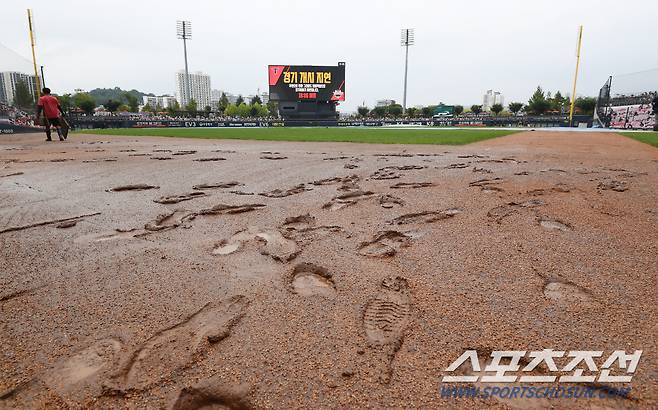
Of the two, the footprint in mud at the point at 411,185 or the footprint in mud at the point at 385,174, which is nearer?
the footprint in mud at the point at 411,185

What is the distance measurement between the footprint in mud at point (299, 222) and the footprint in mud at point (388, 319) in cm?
114

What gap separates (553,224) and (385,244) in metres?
1.45

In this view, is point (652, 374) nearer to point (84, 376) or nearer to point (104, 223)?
point (84, 376)

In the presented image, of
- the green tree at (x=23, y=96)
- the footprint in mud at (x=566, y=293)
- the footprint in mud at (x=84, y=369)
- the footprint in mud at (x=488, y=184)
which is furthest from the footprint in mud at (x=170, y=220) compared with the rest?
the green tree at (x=23, y=96)

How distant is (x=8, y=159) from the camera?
714 cm

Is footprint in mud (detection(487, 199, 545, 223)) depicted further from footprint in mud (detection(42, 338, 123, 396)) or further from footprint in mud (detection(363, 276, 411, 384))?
footprint in mud (detection(42, 338, 123, 396))

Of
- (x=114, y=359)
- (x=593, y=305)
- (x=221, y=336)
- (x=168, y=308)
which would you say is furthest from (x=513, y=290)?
(x=114, y=359)

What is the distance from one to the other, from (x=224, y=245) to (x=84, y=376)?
4.29ft

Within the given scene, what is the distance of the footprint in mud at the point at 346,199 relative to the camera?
140 inches

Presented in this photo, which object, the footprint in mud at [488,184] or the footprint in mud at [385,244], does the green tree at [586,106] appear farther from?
the footprint in mud at [385,244]

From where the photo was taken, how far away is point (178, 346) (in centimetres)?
142

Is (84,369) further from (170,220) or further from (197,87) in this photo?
(197,87)

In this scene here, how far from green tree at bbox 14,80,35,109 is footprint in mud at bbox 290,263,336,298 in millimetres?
26246

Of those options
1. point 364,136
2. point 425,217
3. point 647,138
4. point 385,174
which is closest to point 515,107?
point 647,138
